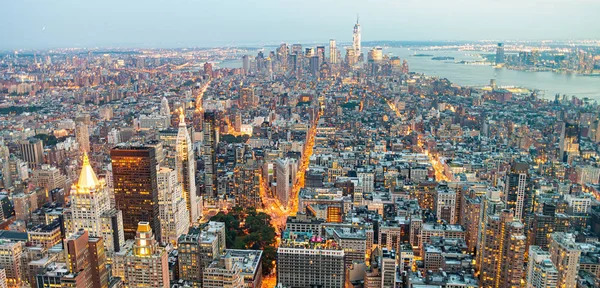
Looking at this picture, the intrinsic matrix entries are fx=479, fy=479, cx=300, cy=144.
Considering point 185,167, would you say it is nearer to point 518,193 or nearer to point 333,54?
point 518,193

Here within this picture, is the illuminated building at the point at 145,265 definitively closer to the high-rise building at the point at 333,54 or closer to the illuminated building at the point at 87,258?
the illuminated building at the point at 87,258

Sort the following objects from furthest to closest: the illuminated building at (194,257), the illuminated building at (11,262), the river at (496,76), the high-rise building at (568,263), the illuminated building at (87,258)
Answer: the river at (496,76)
the illuminated building at (11,262)
the illuminated building at (194,257)
the high-rise building at (568,263)
the illuminated building at (87,258)

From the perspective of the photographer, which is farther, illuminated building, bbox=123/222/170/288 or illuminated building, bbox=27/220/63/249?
illuminated building, bbox=27/220/63/249

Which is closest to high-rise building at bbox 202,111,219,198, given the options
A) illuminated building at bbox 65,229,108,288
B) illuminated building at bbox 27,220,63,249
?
illuminated building at bbox 27,220,63,249

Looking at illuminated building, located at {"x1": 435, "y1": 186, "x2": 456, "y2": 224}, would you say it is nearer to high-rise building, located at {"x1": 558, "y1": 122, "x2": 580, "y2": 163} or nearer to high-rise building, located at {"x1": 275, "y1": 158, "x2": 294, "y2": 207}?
high-rise building, located at {"x1": 275, "y1": 158, "x2": 294, "y2": 207}

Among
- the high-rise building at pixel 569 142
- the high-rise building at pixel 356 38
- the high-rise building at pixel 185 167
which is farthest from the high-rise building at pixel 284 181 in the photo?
the high-rise building at pixel 356 38

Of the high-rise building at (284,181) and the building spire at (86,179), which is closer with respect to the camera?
the building spire at (86,179)
